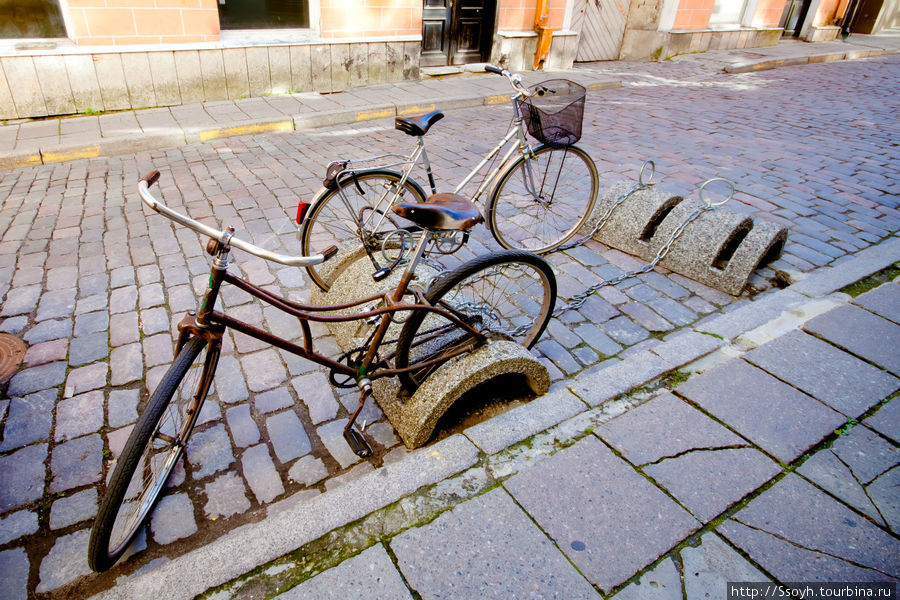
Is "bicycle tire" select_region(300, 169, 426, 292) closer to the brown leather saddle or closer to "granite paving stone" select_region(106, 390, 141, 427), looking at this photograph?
the brown leather saddle

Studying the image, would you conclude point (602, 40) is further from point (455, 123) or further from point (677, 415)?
point (677, 415)

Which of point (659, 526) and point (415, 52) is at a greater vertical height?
point (415, 52)

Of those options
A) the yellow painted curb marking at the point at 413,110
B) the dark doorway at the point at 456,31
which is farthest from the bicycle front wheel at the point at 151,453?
the dark doorway at the point at 456,31

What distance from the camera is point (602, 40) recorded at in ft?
41.4

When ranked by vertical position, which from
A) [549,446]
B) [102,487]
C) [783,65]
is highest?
[783,65]

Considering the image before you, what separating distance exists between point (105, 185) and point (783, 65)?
15230 mm

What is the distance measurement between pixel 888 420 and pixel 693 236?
70.3 inches

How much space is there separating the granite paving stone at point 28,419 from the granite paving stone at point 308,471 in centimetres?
124

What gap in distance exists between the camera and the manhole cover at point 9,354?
9.68ft

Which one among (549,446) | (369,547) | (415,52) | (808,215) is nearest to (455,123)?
(415,52)

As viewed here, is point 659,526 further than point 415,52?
No

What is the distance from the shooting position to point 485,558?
6.63ft

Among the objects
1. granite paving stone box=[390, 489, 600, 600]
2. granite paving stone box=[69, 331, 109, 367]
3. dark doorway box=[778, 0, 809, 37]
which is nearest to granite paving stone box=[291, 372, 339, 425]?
granite paving stone box=[390, 489, 600, 600]

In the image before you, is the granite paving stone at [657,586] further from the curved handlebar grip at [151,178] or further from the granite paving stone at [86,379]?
the granite paving stone at [86,379]
